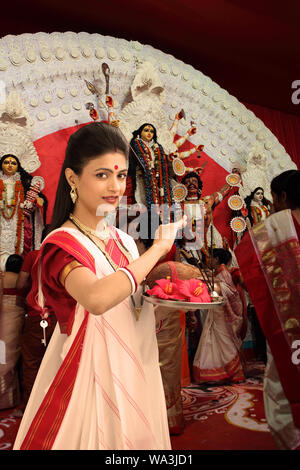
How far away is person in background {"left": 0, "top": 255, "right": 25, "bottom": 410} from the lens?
127 inches

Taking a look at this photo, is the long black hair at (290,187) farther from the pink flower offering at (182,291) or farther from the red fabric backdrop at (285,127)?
the red fabric backdrop at (285,127)

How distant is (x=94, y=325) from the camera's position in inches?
46.9

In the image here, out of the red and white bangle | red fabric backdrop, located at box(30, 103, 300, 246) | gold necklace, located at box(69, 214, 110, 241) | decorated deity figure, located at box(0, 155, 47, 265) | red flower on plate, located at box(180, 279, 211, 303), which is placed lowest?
red flower on plate, located at box(180, 279, 211, 303)

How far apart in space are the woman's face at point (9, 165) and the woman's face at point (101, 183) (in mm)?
2400

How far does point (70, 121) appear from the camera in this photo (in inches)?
153

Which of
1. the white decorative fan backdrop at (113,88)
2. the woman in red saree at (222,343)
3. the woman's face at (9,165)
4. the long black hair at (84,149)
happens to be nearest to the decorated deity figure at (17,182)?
the woman's face at (9,165)

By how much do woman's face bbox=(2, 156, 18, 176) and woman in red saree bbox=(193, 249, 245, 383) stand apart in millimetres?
2271

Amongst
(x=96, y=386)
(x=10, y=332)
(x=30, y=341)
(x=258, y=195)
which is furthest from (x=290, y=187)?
(x=258, y=195)

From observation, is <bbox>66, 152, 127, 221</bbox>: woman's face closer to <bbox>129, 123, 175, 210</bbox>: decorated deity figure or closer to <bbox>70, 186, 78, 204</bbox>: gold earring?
<bbox>70, 186, 78, 204</bbox>: gold earring

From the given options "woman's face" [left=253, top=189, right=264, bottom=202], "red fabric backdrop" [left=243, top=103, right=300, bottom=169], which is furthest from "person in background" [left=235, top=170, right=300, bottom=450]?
"red fabric backdrop" [left=243, top=103, right=300, bottom=169]

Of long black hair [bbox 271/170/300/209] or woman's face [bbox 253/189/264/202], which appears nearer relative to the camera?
long black hair [bbox 271/170/300/209]

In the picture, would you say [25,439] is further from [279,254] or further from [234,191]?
[234,191]

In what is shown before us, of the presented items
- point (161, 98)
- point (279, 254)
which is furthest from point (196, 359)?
point (161, 98)

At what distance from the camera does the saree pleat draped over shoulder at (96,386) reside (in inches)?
43.4
